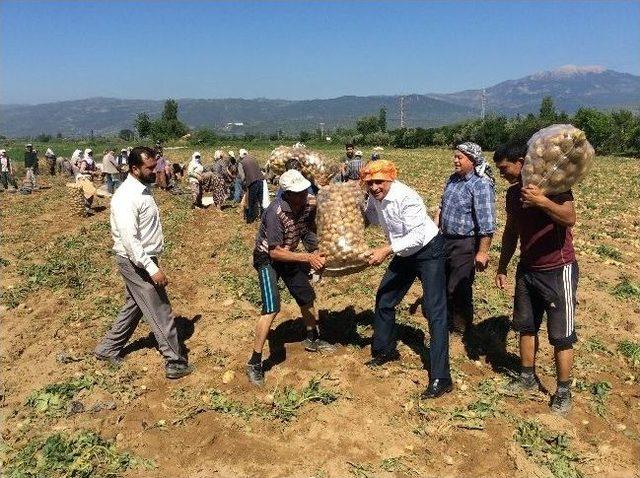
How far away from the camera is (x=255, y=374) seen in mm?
4762

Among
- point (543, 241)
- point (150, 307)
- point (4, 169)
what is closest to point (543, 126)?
point (4, 169)

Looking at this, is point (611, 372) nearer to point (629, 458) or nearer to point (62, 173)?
point (629, 458)

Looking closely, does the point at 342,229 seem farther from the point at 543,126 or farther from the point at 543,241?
the point at 543,126

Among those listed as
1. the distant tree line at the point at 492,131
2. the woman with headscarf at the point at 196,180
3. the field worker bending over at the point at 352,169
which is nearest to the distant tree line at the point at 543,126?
the distant tree line at the point at 492,131

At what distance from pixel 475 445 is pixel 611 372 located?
2053mm

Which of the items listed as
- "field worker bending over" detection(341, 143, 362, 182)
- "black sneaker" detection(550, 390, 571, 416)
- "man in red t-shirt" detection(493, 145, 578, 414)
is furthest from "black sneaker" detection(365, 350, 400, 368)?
"field worker bending over" detection(341, 143, 362, 182)

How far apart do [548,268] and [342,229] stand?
172 centimetres

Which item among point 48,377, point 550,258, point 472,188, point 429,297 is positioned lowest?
point 48,377

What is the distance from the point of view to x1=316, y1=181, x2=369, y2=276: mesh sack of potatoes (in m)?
4.40

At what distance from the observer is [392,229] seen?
14.4 ft

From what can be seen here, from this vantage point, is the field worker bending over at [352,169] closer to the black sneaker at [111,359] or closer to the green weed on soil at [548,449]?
the black sneaker at [111,359]

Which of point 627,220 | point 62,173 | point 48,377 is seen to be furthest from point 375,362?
point 62,173

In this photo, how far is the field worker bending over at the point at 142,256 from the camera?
4656 mm

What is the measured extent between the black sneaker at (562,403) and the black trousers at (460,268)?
1.40 metres
